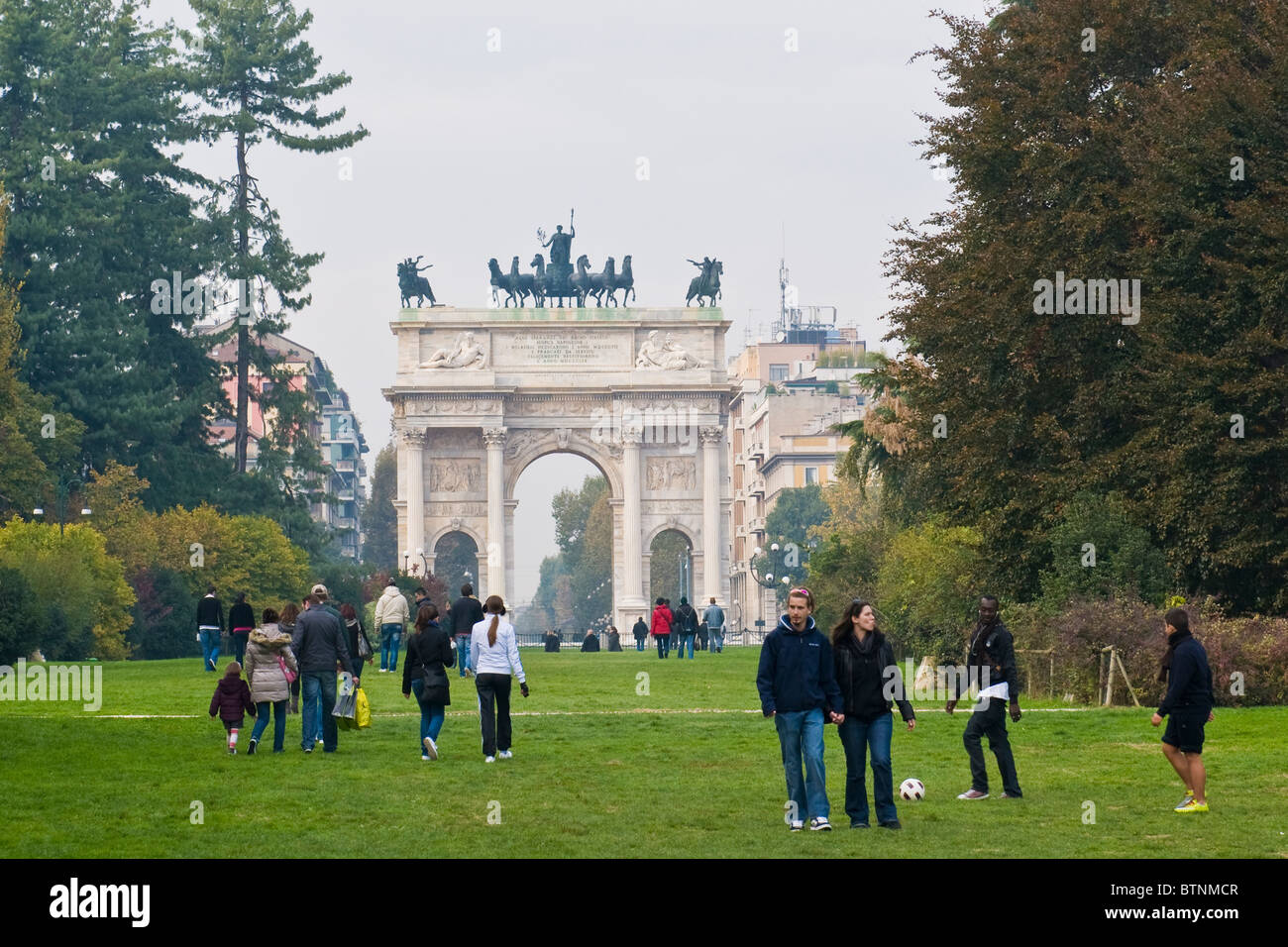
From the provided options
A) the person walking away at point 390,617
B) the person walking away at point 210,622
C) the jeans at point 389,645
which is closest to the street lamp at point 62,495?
the person walking away at point 210,622

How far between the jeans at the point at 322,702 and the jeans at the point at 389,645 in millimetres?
15608

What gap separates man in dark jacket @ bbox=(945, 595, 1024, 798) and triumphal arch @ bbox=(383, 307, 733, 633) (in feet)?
226

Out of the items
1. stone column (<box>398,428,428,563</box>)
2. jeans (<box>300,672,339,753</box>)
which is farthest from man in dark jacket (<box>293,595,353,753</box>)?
stone column (<box>398,428,428,563</box>)

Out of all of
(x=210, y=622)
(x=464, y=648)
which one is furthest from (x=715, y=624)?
(x=464, y=648)

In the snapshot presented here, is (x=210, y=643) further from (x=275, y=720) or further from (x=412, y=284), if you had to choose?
(x=412, y=284)

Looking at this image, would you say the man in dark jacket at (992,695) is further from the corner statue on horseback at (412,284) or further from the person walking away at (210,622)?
the corner statue on horseback at (412,284)

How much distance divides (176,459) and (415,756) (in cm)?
4576

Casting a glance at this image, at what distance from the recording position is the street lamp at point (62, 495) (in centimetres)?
4972

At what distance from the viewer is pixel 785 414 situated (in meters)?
137

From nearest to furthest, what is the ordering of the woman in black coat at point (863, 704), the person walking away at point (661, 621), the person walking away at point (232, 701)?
A: the woman in black coat at point (863, 704), the person walking away at point (232, 701), the person walking away at point (661, 621)

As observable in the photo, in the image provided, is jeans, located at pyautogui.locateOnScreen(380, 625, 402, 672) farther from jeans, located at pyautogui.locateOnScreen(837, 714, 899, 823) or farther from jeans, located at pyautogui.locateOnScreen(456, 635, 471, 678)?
jeans, located at pyautogui.locateOnScreen(837, 714, 899, 823)

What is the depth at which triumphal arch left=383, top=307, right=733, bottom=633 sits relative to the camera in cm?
8706

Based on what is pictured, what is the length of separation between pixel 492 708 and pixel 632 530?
221 ft

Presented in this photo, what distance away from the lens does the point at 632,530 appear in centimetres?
8844
